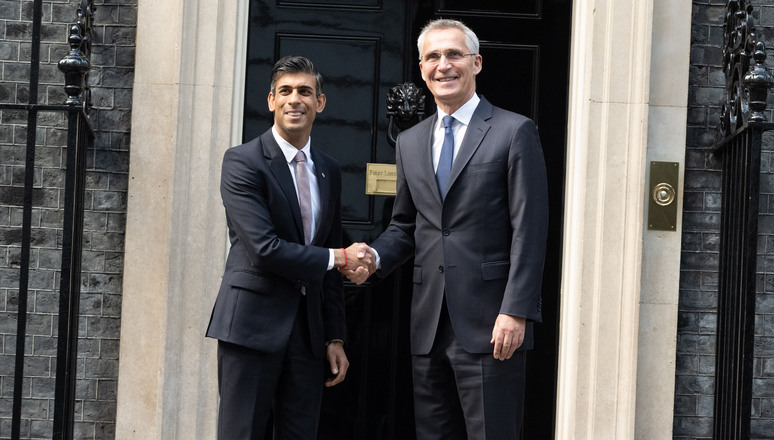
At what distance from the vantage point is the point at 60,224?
495 cm

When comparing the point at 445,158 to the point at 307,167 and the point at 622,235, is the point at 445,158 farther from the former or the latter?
the point at 622,235

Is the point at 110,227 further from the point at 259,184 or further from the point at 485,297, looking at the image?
the point at 485,297

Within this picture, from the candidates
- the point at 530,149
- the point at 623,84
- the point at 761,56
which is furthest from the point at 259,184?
the point at 761,56

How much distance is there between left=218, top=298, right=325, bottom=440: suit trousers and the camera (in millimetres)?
3904

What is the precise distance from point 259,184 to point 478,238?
88 centimetres

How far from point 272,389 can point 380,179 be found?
1.55 meters

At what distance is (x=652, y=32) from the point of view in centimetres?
494

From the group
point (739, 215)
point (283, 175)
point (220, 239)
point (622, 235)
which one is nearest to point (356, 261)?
point (283, 175)

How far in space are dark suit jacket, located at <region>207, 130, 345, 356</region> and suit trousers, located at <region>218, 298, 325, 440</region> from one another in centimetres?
5

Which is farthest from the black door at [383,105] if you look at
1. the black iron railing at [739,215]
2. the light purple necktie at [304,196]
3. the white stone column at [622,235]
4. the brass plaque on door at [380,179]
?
the light purple necktie at [304,196]

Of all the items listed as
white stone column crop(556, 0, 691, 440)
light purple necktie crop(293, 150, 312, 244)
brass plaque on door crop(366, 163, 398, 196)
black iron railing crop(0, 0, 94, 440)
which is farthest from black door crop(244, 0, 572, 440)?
light purple necktie crop(293, 150, 312, 244)

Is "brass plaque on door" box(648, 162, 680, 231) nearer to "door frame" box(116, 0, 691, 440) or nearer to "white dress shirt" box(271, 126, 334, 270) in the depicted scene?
"door frame" box(116, 0, 691, 440)

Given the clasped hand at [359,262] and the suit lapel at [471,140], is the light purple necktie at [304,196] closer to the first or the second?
the clasped hand at [359,262]

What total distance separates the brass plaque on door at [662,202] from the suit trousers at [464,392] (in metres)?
1.36
